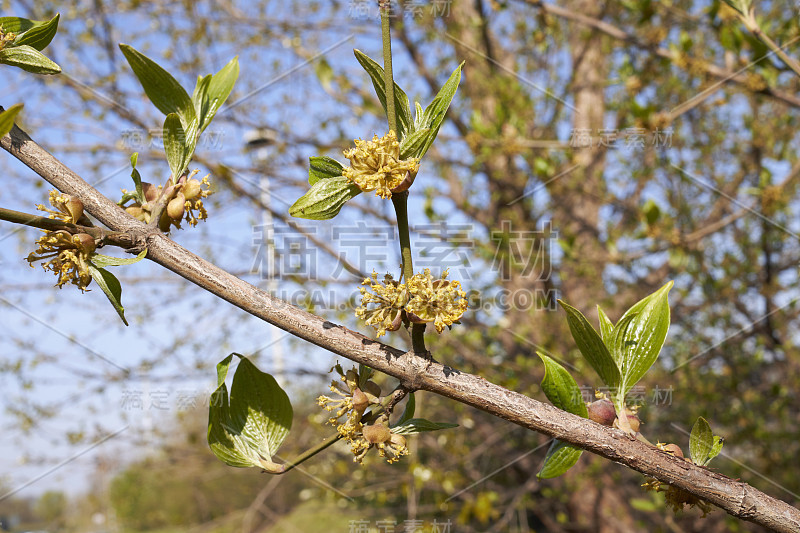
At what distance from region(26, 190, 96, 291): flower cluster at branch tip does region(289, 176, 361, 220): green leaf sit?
138 mm

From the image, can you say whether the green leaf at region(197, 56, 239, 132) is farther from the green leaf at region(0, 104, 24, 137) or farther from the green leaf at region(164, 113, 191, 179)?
the green leaf at region(0, 104, 24, 137)

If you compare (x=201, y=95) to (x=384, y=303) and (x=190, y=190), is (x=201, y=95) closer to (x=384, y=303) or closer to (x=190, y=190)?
(x=190, y=190)

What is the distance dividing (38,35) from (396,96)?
0.29m

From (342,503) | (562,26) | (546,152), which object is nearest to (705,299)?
(546,152)

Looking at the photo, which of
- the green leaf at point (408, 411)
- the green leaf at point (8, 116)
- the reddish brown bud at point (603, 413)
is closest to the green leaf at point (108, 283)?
the green leaf at point (8, 116)

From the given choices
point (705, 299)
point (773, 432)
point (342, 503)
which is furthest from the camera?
point (342, 503)

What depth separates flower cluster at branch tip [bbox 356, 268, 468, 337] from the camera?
0.39 metres

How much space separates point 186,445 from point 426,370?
8.55 feet

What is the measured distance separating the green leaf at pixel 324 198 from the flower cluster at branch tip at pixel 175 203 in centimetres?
9

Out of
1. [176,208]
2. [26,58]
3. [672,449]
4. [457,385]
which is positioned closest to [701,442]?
[672,449]

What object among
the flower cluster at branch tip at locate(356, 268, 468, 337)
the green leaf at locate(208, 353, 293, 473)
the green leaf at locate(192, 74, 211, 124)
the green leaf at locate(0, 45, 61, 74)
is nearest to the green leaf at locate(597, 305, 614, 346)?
the flower cluster at branch tip at locate(356, 268, 468, 337)

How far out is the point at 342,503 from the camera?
2.85 metres

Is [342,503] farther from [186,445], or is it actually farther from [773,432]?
[773,432]

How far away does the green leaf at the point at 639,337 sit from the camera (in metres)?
0.47
